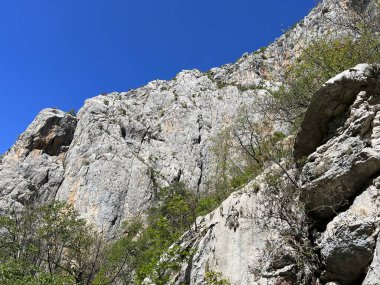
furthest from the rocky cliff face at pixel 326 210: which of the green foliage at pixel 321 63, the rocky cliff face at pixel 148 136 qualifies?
the rocky cliff face at pixel 148 136

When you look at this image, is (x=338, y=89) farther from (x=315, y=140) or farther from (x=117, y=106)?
(x=117, y=106)

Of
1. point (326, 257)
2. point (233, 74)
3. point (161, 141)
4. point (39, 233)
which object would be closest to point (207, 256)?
point (326, 257)

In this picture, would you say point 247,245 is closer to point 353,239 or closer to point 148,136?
point 353,239

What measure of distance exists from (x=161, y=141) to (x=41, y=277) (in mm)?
44301

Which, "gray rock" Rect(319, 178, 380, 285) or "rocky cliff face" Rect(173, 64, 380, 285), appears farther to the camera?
"rocky cliff face" Rect(173, 64, 380, 285)

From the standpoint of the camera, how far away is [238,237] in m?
16.1

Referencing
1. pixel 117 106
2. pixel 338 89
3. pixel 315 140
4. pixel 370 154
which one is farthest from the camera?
pixel 117 106

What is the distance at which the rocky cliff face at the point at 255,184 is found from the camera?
11.7m

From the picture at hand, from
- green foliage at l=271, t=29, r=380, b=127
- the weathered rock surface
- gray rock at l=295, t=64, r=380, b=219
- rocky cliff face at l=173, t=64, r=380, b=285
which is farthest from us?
green foliage at l=271, t=29, r=380, b=127

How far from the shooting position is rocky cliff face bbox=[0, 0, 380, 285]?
11.7 m

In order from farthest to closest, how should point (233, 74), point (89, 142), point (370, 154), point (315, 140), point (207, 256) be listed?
point (233, 74) < point (89, 142) < point (207, 256) < point (315, 140) < point (370, 154)

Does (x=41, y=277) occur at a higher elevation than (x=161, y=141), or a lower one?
lower

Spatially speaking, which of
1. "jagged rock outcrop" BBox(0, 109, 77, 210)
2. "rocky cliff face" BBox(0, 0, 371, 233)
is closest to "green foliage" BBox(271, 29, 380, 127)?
"rocky cliff face" BBox(0, 0, 371, 233)

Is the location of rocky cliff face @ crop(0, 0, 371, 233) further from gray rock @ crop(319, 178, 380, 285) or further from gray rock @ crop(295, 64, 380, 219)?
gray rock @ crop(319, 178, 380, 285)
